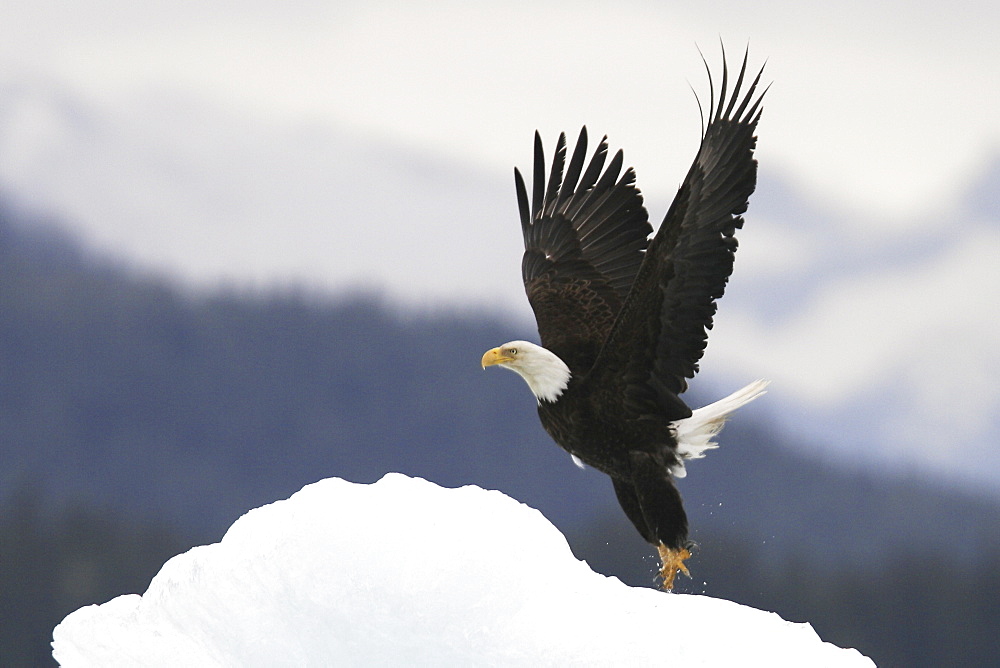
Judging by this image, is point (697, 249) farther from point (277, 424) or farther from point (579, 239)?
point (277, 424)

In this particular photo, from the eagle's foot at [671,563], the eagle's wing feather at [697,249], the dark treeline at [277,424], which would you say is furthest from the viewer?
the dark treeline at [277,424]

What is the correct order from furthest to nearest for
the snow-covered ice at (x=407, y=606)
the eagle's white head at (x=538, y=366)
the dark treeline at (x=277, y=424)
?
the dark treeline at (x=277, y=424) < the eagle's white head at (x=538, y=366) < the snow-covered ice at (x=407, y=606)

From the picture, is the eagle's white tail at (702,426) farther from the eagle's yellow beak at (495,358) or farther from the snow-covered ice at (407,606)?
the snow-covered ice at (407,606)

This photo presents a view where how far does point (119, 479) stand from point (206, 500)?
6.82 m

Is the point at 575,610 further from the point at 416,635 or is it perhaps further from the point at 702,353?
the point at 702,353

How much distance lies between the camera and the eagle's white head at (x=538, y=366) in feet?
18.9

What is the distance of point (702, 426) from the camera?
19.1 feet

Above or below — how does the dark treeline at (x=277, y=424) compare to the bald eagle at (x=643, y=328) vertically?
above

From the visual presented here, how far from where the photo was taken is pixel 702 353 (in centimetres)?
556

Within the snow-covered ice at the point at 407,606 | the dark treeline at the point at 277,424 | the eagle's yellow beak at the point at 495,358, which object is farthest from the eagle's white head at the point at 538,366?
the dark treeline at the point at 277,424

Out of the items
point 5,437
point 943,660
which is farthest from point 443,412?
point 943,660

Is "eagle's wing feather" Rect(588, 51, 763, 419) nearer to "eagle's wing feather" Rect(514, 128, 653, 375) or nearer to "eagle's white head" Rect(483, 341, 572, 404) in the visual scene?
"eagle's white head" Rect(483, 341, 572, 404)

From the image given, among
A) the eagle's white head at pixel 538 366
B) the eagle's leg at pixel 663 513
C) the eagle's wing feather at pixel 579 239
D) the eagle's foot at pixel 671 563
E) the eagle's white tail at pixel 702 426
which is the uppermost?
the eagle's wing feather at pixel 579 239

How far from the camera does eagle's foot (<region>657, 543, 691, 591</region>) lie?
220 inches
